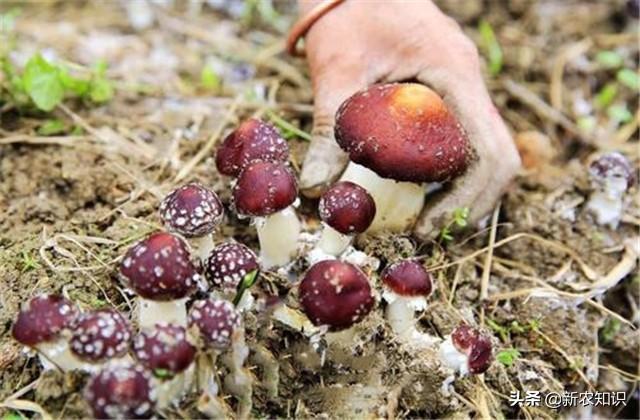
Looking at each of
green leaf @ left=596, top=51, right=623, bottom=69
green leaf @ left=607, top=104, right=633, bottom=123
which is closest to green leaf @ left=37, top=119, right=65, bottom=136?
green leaf @ left=607, top=104, right=633, bottom=123

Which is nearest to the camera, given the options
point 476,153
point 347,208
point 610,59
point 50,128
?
point 347,208

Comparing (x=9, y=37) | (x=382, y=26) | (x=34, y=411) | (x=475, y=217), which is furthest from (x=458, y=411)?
(x=9, y=37)

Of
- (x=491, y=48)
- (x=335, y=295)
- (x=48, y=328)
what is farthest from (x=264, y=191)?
(x=491, y=48)

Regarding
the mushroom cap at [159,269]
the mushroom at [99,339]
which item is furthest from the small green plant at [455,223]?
the mushroom at [99,339]

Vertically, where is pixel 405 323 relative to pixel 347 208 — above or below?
below

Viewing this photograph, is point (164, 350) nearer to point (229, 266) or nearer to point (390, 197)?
point (229, 266)

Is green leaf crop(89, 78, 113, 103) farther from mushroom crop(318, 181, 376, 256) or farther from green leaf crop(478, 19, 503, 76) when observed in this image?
green leaf crop(478, 19, 503, 76)
